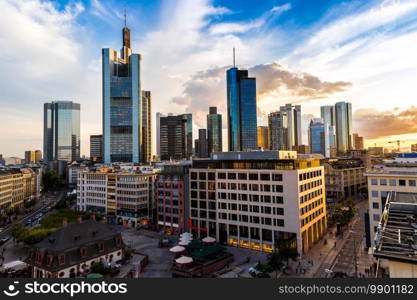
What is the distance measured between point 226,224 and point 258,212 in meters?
11.4

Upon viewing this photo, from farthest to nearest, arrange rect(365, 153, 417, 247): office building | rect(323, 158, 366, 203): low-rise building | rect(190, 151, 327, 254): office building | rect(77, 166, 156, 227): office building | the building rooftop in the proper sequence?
rect(323, 158, 366, 203): low-rise building, rect(77, 166, 156, 227): office building, rect(190, 151, 327, 254): office building, rect(365, 153, 417, 247): office building, the building rooftop

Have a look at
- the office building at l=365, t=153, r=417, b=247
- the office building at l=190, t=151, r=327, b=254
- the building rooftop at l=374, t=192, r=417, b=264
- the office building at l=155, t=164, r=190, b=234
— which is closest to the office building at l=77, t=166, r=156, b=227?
the office building at l=155, t=164, r=190, b=234

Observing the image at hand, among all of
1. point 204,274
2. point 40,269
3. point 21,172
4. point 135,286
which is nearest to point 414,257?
point 135,286

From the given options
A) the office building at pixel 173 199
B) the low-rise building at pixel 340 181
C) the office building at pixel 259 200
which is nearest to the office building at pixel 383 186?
the office building at pixel 259 200

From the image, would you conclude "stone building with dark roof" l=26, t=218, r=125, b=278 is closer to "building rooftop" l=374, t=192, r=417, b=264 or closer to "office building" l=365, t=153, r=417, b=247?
"building rooftop" l=374, t=192, r=417, b=264

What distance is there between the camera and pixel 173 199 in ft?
310

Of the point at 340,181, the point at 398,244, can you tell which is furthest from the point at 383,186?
the point at 340,181

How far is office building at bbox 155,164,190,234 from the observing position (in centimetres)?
9200

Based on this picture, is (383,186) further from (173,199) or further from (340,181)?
(340,181)

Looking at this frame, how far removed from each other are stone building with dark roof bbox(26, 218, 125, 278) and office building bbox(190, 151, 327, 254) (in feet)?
96.7

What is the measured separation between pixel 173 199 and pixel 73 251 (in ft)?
136

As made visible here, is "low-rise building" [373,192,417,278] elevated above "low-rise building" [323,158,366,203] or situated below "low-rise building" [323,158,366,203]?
above

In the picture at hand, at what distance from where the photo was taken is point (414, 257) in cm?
1492

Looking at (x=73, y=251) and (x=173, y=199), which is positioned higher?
(x=173, y=199)
